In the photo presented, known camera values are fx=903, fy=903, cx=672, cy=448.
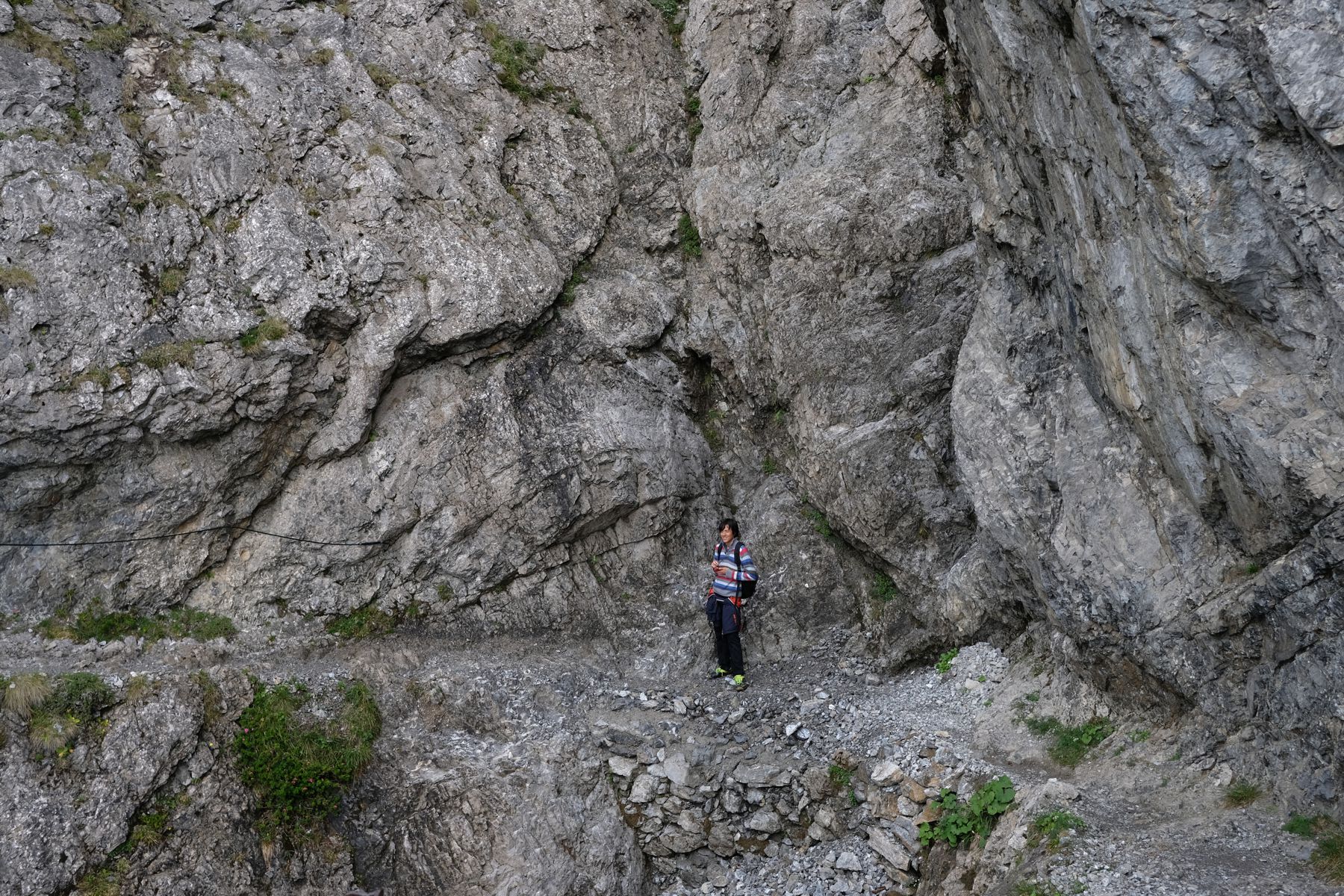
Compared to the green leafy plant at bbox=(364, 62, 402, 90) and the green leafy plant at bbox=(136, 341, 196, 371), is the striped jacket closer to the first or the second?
the green leafy plant at bbox=(136, 341, 196, 371)

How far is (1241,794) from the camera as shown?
24.9 feet

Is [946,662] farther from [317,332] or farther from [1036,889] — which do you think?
[317,332]

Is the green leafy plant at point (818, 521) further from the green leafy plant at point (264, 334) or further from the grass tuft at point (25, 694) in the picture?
the grass tuft at point (25, 694)

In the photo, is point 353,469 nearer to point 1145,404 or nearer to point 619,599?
point 619,599

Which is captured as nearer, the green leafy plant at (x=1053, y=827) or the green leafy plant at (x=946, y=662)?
the green leafy plant at (x=1053, y=827)

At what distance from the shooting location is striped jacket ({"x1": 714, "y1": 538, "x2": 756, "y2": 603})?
37.6 ft

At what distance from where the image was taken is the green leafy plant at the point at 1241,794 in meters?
7.55

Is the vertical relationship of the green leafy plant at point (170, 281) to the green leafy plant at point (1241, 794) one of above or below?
above

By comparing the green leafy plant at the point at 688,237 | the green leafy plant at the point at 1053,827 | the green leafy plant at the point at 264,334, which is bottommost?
the green leafy plant at the point at 1053,827

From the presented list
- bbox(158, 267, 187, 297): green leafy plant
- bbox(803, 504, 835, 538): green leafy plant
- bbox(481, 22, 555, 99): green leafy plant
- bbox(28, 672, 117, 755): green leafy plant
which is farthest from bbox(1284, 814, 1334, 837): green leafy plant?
bbox(481, 22, 555, 99): green leafy plant

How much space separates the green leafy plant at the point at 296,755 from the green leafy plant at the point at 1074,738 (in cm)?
753

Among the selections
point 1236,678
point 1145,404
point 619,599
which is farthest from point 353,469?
point 1236,678

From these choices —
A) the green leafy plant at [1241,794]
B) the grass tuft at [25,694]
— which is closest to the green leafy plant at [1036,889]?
the green leafy plant at [1241,794]

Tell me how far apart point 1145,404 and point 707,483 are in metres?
6.64
